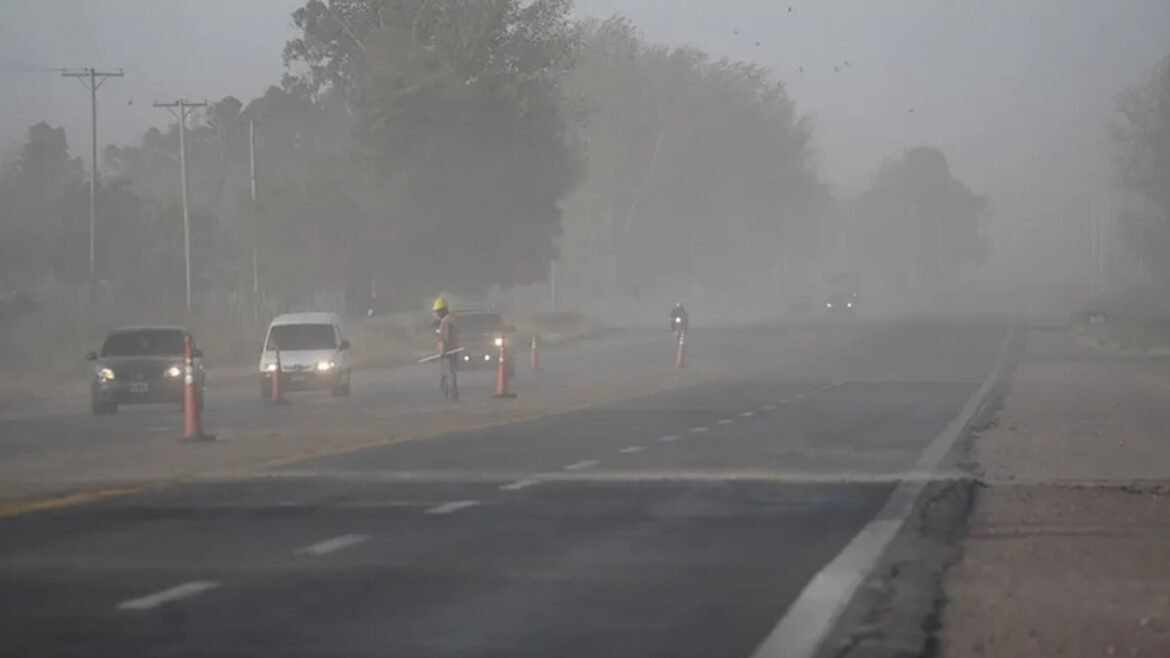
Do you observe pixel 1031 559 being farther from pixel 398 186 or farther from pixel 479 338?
pixel 398 186

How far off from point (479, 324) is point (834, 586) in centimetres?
4282

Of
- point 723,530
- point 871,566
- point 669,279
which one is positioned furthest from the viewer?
point 669,279

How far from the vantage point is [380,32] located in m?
86.9

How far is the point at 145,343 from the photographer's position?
39.5 m

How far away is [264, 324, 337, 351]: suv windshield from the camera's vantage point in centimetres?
4294

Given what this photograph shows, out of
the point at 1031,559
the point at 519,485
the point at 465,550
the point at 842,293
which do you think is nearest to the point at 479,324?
the point at 519,485

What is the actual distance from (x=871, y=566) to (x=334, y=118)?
109 meters

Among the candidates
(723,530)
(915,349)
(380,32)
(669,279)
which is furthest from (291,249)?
(723,530)

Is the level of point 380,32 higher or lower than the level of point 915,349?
higher

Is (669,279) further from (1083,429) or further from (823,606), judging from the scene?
(823,606)

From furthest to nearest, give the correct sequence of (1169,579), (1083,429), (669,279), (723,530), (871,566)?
(669,279) → (1083,429) → (723,530) → (871,566) → (1169,579)

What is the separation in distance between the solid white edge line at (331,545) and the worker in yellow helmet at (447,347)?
21792mm

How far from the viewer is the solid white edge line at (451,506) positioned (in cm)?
1692

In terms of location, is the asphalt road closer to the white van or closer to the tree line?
the white van
